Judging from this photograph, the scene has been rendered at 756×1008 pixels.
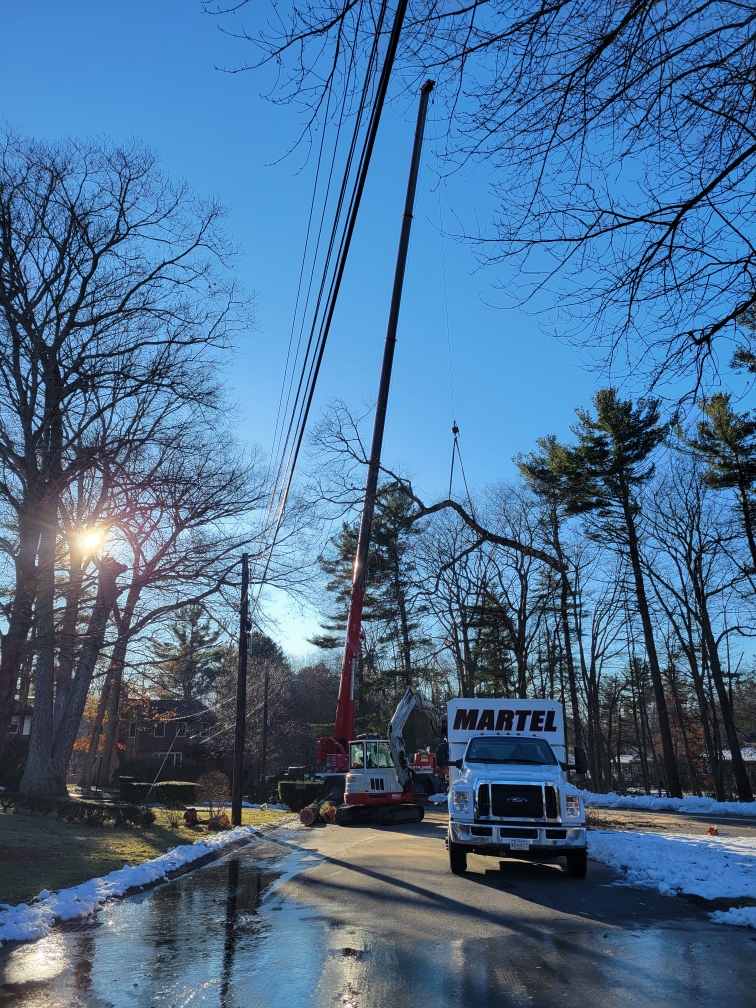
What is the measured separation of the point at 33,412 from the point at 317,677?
6245 cm

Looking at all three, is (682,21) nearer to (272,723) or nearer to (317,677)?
(272,723)

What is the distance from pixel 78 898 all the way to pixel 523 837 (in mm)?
6129

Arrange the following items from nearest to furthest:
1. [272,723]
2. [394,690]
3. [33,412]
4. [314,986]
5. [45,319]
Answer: [314,986] < [33,412] < [45,319] < [394,690] < [272,723]

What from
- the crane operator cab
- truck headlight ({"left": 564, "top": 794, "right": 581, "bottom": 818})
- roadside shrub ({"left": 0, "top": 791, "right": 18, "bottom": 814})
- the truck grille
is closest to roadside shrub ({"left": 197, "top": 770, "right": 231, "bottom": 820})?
the crane operator cab

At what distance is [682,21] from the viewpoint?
5.34m

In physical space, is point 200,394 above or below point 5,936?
above

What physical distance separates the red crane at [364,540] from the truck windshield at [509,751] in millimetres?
8917

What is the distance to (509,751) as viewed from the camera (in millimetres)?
13711

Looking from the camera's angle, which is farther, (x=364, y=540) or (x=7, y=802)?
(x=364, y=540)

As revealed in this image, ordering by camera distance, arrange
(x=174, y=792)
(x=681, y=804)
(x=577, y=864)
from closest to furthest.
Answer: (x=577, y=864) → (x=681, y=804) → (x=174, y=792)

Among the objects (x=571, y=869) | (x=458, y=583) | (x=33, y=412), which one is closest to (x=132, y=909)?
(x=571, y=869)

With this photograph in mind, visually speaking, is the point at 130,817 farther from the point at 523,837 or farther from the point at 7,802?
the point at 523,837

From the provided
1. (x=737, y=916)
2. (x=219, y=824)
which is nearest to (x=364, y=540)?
(x=219, y=824)

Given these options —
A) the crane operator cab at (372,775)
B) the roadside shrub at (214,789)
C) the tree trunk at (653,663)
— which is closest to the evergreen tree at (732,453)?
the tree trunk at (653,663)
